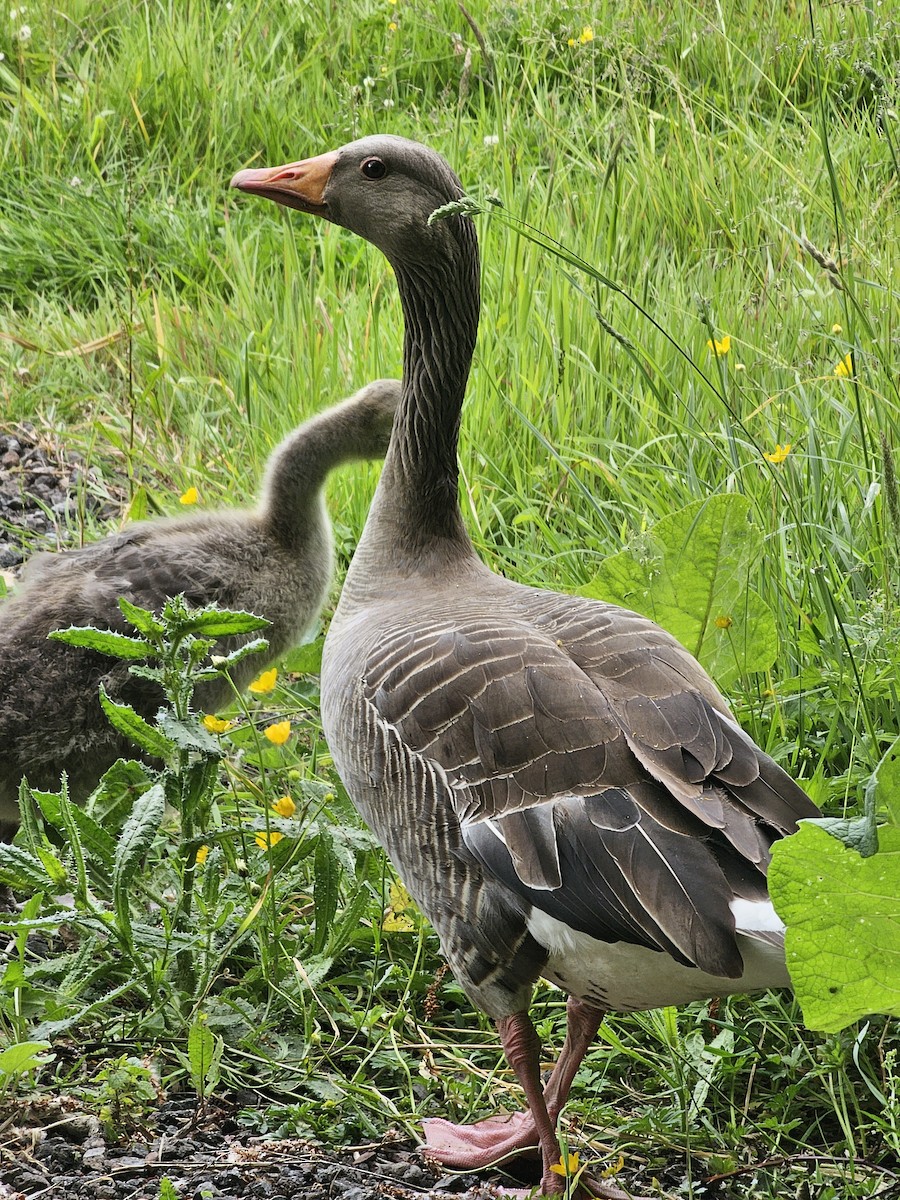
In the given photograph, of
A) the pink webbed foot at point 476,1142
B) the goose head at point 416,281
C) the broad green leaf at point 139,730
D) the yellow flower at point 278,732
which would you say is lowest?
the pink webbed foot at point 476,1142

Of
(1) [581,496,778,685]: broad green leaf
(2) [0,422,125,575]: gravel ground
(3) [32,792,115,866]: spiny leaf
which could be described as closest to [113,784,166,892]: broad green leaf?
(3) [32,792,115,866]: spiny leaf

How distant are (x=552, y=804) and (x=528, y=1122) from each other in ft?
2.59

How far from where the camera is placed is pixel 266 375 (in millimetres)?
5453

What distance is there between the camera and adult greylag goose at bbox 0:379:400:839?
11.4 ft

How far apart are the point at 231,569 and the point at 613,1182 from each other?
1.95 m

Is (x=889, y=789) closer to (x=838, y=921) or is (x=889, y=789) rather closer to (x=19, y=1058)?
(x=838, y=921)

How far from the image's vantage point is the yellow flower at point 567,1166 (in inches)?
97.2

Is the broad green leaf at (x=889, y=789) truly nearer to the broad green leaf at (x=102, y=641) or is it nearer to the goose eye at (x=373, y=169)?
the broad green leaf at (x=102, y=641)

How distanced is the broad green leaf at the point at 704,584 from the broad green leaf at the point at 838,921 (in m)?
1.15

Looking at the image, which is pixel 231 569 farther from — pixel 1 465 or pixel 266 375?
pixel 1 465

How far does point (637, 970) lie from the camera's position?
95.8 inches

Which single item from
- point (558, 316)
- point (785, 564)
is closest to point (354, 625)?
point (785, 564)

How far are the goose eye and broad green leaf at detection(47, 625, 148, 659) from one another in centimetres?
129

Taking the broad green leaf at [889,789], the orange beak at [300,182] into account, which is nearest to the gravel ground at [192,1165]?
the broad green leaf at [889,789]
